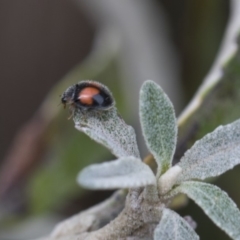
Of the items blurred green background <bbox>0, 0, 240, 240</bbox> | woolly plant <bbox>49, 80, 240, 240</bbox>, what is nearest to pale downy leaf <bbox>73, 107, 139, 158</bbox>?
woolly plant <bbox>49, 80, 240, 240</bbox>

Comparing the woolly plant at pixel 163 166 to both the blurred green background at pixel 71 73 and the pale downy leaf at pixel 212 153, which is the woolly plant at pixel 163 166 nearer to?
the pale downy leaf at pixel 212 153

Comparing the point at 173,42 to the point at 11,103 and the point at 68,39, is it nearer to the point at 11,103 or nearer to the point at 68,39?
the point at 68,39

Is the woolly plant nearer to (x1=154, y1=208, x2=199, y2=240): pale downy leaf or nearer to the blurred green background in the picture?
(x1=154, y1=208, x2=199, y2=240): pale downy leaf

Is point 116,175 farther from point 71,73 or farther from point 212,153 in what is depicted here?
point 71,73

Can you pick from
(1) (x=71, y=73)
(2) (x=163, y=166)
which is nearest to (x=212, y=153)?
(2) (x=163, y=166)

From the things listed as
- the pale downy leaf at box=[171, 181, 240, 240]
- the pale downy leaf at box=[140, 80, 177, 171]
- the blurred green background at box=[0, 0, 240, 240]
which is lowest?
the blurred green background at box=[0, 0, 240, 240]

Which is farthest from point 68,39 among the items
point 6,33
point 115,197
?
point 115,197
